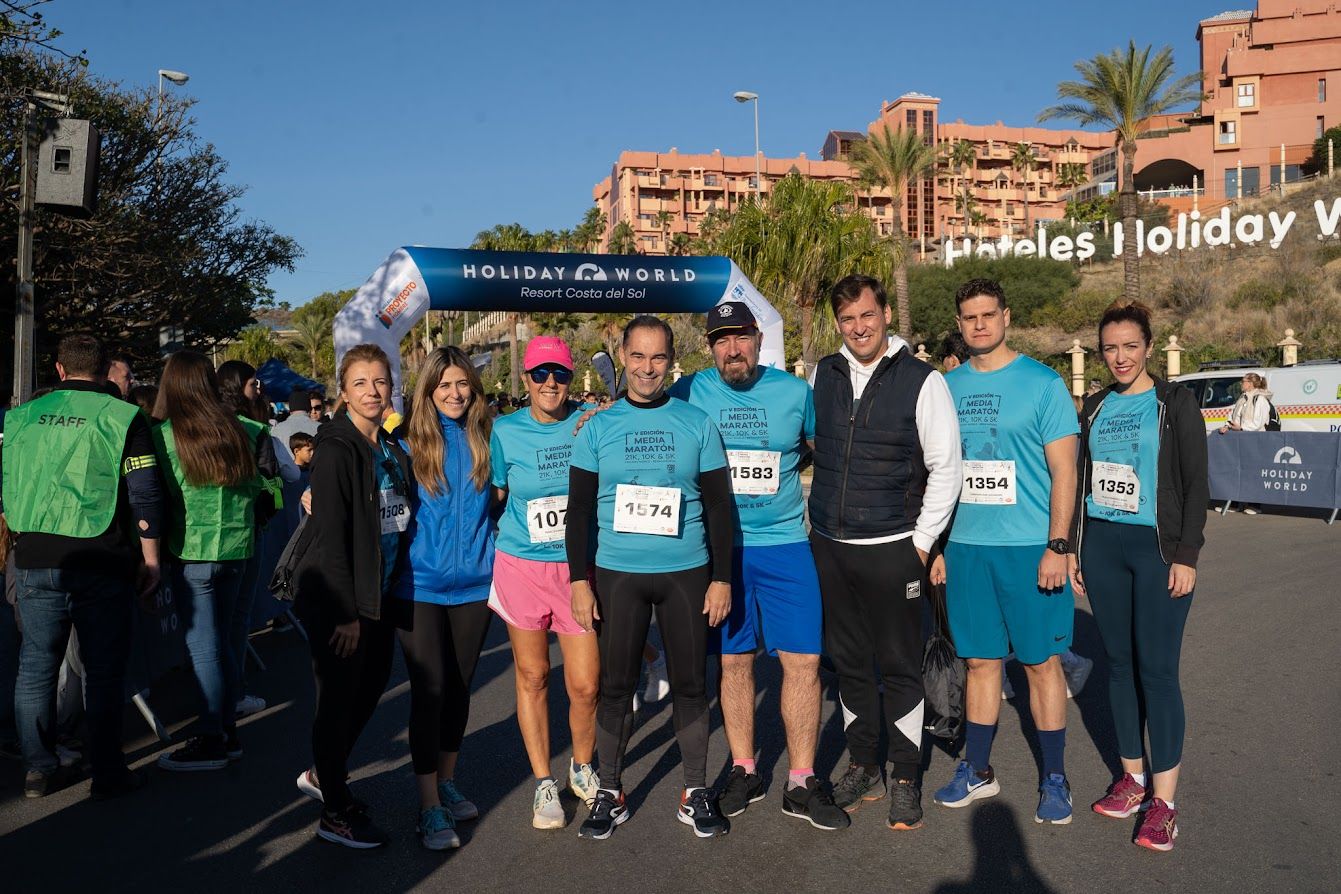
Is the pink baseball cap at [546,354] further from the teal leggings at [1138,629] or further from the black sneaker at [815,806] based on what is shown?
the teal leggings at [1138,629]

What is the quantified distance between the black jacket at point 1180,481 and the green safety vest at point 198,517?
14.4 ft

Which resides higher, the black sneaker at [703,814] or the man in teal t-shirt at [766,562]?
the man in teal t-shirt at [766,562]

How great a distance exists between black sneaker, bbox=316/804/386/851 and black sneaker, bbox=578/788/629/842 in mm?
840

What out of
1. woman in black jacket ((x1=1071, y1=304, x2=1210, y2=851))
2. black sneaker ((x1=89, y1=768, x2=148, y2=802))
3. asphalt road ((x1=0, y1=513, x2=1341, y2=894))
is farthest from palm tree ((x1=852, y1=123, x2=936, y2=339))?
black sneaker ((x1=89, y1=768, x2=148, y2=802))

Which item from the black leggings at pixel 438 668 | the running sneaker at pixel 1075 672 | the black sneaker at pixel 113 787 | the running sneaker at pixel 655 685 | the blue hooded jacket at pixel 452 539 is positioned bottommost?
the black sneaker at pixel 113 787

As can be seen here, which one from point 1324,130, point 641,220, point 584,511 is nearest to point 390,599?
point 584,511

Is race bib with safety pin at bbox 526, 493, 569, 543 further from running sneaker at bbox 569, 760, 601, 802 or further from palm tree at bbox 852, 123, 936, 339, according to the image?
palm tree at bbox 852, 123, 936, 339

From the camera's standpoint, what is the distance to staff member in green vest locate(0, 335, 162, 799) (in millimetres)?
4723

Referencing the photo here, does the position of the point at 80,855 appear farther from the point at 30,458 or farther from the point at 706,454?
the point at 706,454

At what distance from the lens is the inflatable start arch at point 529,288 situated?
11.1 metres

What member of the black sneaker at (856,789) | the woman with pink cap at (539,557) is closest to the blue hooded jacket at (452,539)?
the woman with pink cap at (539,557)

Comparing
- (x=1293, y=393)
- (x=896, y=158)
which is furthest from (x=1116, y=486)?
(x=896, y=158)

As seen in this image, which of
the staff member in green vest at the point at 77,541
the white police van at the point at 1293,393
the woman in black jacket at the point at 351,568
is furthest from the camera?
the white police van at the point at 1293,393

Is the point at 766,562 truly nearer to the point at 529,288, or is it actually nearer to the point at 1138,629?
the point at 1138,629
